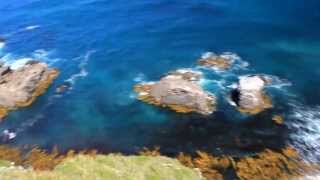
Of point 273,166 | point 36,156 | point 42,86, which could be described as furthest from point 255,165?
point 42,86

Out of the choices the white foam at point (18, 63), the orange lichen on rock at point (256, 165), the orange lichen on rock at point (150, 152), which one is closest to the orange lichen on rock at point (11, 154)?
the orange lichen on rock at point (150, 152)

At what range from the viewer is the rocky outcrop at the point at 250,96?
6803cm

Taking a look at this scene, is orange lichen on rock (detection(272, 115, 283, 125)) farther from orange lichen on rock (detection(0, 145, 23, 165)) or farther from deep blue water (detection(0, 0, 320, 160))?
orange lichen on rock (detection(0, 145, 23, 165))

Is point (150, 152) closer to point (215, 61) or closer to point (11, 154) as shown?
point (11, 154)

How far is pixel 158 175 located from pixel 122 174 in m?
3.73

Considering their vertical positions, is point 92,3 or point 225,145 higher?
Answer: point 92,3

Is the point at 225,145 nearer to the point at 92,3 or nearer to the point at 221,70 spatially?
the point at 221,70

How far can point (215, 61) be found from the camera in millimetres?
80562

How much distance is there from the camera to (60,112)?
73.7 meters

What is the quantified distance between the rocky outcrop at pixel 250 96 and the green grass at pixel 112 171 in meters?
15.8

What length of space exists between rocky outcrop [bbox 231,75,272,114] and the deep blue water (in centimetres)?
139

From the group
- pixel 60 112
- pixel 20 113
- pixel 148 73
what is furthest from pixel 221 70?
pixel 20 113

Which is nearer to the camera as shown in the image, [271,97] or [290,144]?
[290,144]

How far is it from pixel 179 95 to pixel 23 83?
2481 cm
